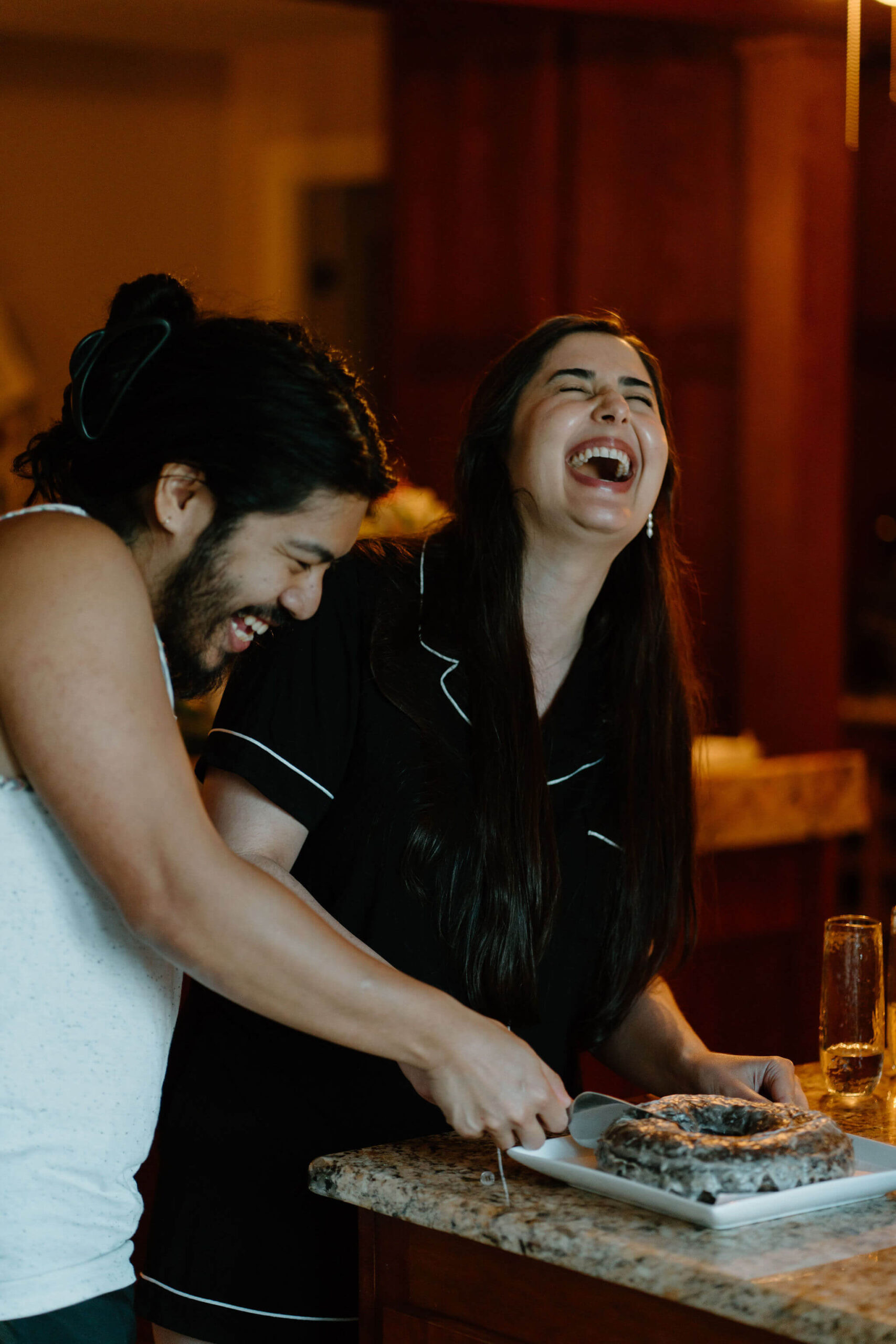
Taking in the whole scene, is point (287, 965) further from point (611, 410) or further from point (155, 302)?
point (611, 410)

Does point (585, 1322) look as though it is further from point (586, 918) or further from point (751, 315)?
point (751, 315)

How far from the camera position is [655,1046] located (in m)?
1.76

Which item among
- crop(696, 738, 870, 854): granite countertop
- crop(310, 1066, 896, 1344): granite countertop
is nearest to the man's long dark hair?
crop(310, 1066, 896, 1344): granite countertop

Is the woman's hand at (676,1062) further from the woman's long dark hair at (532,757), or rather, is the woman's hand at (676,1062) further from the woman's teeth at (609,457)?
the woman's teeth at (609,457)

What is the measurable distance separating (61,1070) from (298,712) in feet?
1.68

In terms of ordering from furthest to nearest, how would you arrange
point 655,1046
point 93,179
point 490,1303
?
point 93,179 → point 655,1046 → point 490,1303

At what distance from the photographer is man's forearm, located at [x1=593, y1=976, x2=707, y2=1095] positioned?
5.63 feet

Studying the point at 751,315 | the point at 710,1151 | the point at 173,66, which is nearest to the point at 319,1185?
the point at 710,1151

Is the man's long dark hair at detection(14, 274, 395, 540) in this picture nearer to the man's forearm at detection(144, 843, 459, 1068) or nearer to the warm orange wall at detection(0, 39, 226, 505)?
the man's forearm at detection(144, 843, 459, 1068)

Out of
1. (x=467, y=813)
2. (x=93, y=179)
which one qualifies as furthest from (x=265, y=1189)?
(x=93, y=179)

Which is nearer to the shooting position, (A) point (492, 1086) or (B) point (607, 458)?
(A) point (492, 1086)

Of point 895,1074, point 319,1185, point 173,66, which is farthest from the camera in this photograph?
point 173,66

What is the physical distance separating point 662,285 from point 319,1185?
3.43 metres

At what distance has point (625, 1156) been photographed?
4.16ft
